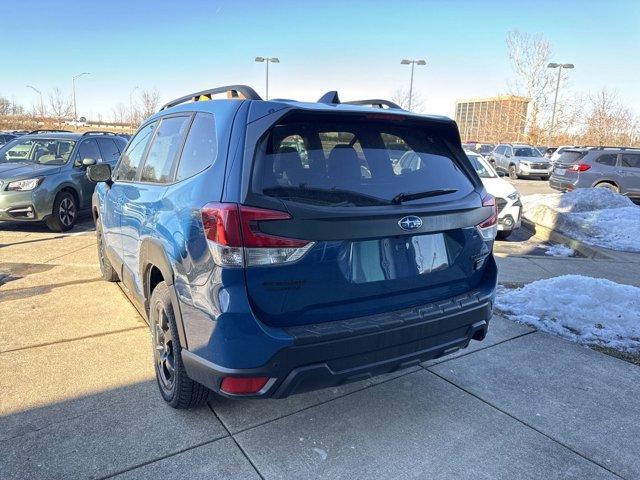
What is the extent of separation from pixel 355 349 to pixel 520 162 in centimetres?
2698

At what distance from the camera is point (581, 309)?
465 cm

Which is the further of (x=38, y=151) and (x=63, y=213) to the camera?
(x=38, y=151)

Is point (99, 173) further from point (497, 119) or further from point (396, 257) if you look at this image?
point (497, 119)

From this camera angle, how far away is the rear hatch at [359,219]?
2316mm

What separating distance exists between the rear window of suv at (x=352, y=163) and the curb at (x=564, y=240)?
612 centimetres

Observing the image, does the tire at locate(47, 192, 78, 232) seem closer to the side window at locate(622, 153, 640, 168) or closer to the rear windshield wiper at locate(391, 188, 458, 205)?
the rear windshield wiper at locate(391, 188, 458, 205)

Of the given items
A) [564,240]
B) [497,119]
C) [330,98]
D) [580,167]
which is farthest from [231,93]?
[497,119]

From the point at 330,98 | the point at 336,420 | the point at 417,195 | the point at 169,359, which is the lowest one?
the point at 336,420

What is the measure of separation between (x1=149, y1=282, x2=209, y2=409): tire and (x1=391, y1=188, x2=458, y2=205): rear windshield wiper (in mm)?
1425

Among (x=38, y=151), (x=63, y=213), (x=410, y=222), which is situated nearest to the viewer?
(x=410, y=222)

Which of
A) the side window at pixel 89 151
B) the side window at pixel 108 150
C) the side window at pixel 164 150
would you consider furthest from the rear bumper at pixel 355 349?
the side window at pixel 108 150

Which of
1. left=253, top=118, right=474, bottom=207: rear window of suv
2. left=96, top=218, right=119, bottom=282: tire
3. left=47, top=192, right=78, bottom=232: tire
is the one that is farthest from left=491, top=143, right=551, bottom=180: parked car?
left=253, top=118, right=474, bottom=207: rear window of suv

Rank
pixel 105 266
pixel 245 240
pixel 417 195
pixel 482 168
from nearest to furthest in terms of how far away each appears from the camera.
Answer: pixel 245 240 → pixel 417 195 → pixel 105 266 → pixel 482 168

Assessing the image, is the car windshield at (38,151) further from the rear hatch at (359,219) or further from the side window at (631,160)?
the side window at (631,160)
